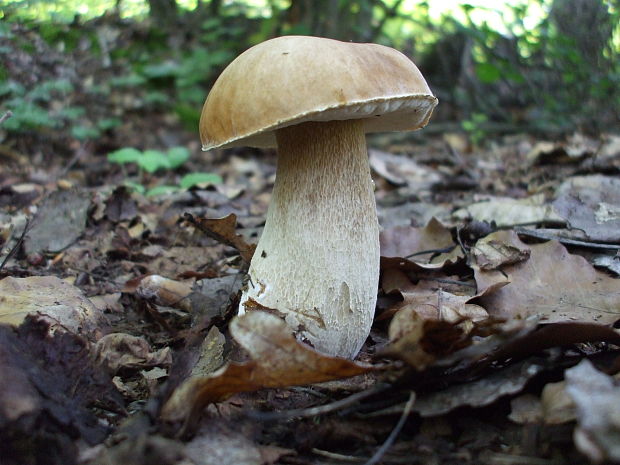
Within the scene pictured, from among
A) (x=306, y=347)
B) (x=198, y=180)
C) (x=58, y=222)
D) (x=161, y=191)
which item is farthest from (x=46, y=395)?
(x=198, y=180)

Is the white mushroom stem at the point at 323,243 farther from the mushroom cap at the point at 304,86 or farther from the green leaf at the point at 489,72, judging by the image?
the green leaf at the point at 489,72

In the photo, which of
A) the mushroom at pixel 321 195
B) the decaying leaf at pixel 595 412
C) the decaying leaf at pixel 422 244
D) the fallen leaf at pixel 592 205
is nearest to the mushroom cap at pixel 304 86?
the mushroom at pixel 321 195

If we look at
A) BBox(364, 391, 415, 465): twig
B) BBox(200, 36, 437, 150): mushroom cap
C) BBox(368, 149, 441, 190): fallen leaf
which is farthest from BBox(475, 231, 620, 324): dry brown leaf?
BBox(368, 149, 441, 190): fallen leaf

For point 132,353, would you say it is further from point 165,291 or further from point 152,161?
point 152,161

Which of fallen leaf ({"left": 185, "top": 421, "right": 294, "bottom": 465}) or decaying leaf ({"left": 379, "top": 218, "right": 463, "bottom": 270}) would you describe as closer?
fallen leaf ({"left": 185, "top": 421, "right": 294, "bottom": 465})

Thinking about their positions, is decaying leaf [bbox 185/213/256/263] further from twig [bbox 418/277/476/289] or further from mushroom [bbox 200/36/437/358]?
twig [bbox 418/277/476/289]

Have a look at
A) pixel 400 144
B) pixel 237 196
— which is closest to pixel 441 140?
pixel 400 144
